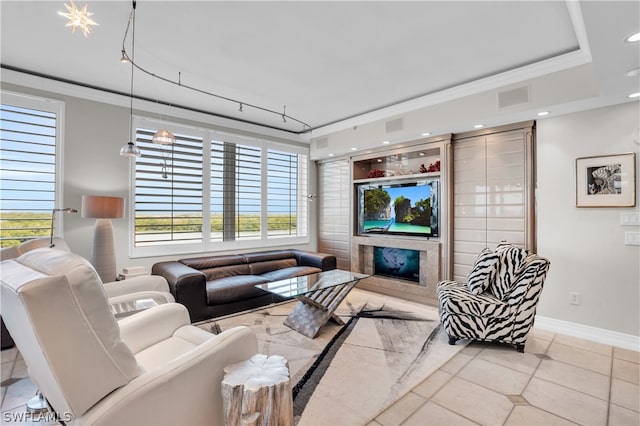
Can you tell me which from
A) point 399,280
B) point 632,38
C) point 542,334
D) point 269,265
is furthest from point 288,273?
point 632,38

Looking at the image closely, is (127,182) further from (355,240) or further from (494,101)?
(494,101)

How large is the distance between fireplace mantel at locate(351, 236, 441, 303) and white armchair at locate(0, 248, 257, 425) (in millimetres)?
3452

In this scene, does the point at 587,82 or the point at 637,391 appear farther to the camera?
the point at 587,82

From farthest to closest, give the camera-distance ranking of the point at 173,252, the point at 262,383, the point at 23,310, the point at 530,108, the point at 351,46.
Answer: the point at 173,252 → the point at 530,108 → the point at 351,46 → the point at 262,383 → the point at 23,310

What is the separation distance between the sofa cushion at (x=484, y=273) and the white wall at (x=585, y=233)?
2.62ft

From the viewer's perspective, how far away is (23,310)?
106cm

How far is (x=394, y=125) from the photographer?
4.36 meters

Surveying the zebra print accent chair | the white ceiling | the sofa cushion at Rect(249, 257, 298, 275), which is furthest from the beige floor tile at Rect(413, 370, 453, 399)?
the sofa cushion at Rect(249, 257, 298, 275)

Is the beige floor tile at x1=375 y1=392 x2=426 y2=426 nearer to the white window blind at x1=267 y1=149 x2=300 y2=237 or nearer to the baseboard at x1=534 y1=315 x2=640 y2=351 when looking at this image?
the baseboard at x1=534 y1=315 x2=640 y2=351

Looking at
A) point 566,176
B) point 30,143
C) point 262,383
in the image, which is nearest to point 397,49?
point 566,176

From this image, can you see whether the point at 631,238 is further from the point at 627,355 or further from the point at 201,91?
the point at 201,91

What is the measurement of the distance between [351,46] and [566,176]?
2.63 metres

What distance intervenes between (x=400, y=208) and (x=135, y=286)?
3.62 m

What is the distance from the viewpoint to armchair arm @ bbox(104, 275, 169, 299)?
295cm
